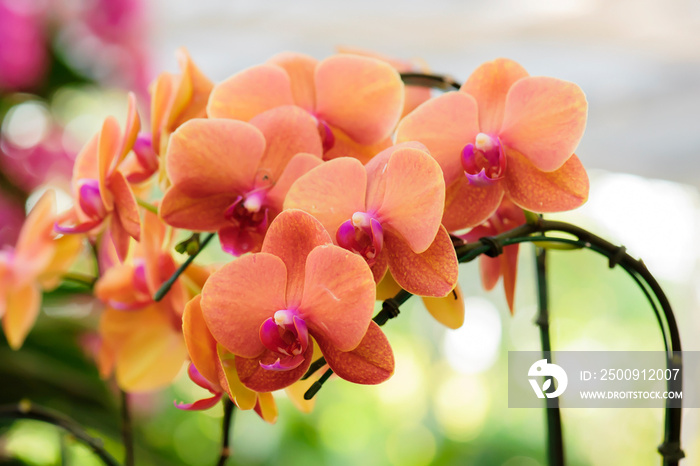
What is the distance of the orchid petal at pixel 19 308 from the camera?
342mm

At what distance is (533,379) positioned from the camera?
0.91ft

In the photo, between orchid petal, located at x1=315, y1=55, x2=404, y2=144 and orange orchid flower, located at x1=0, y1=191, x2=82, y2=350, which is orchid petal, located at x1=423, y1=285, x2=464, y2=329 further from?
orange orchid flower, located at x1=0, y1=191, x2=82, y2=350

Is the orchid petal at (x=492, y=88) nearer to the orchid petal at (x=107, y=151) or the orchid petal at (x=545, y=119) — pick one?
the orchid petal at (x=545, y=119)

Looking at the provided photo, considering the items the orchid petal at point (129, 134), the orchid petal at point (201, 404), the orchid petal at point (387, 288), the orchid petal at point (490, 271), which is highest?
the orchid petal at point (129, 134)

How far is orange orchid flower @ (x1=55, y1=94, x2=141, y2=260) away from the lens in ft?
0.86

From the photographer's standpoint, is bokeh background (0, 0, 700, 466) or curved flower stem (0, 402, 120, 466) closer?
curved flower stem (0, 402, 120, 466)

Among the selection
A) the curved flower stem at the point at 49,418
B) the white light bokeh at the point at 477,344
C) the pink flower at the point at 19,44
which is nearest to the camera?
the curved flower stem at the point at 49,418

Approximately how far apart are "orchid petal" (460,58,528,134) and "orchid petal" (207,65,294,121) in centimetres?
8

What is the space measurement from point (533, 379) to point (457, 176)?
0.10 meters

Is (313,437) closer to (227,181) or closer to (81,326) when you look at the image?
(81,326)

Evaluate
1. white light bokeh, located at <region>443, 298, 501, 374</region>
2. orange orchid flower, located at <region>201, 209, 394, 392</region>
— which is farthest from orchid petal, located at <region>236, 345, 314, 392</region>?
white light bokeh, located at <region>443, 298, 501, 374</region>

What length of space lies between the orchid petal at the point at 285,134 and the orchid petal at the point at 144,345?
0.12 meters

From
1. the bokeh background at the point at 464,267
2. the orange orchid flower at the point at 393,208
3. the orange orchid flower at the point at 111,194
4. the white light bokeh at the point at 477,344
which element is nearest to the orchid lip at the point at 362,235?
the orange orchid flower at the point at 393,208

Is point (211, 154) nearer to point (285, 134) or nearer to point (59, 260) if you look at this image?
point (285, 134)
